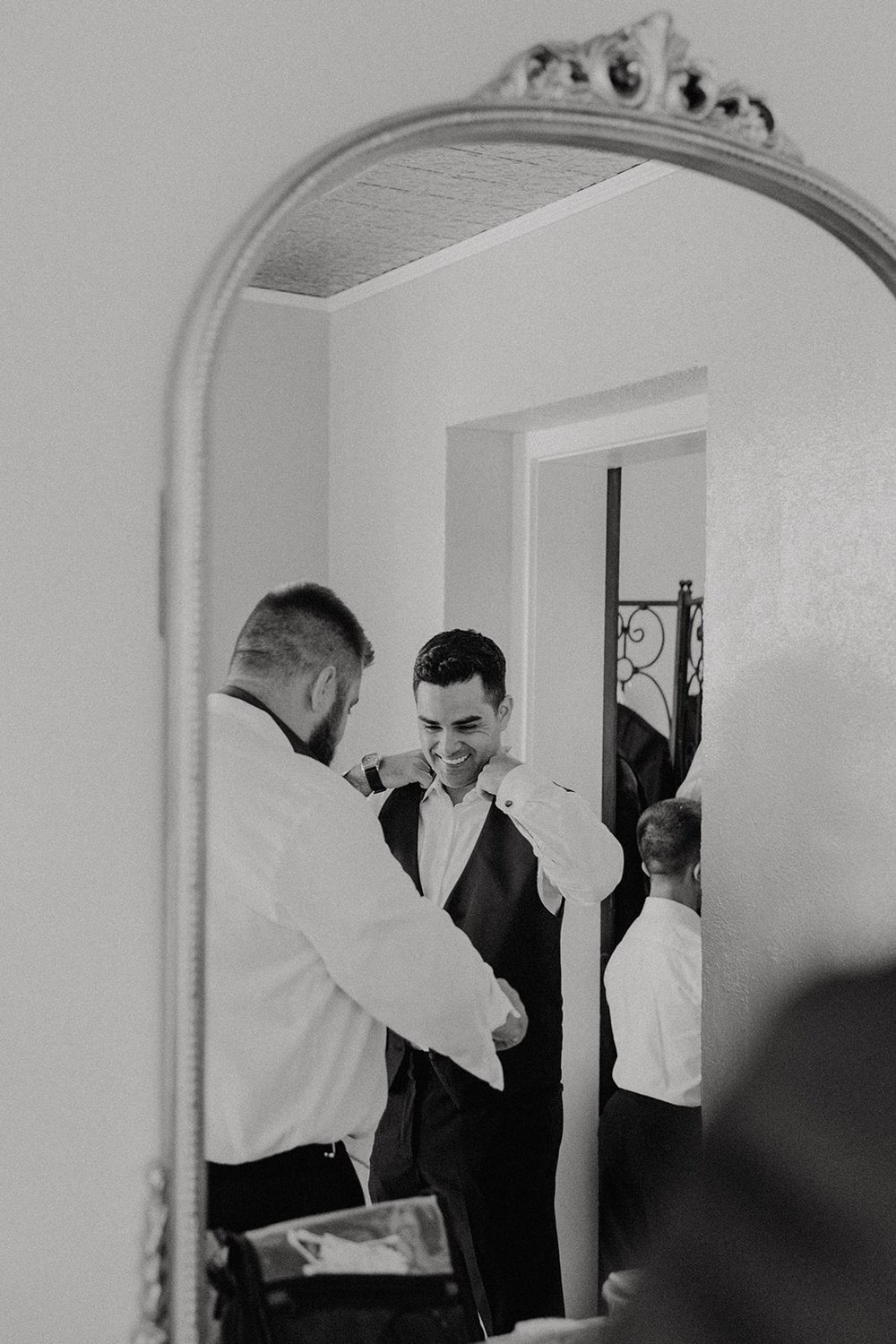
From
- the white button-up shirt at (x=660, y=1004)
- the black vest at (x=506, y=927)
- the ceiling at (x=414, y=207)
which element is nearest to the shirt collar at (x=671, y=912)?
the white button-up shirt at (x=660, y=1004)

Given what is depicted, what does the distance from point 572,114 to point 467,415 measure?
24 cm

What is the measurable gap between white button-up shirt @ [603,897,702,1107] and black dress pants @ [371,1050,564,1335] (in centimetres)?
11

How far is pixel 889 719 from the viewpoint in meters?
1.28

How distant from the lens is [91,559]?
0.95m

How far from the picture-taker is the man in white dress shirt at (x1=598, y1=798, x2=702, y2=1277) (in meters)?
1.17

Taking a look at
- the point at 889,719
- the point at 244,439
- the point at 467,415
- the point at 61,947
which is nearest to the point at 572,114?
the point at 467,415

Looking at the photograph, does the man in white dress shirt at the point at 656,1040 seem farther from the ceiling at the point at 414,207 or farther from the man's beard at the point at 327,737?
the ceiling at the point at 414,207

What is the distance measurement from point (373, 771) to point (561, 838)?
207 millimetres

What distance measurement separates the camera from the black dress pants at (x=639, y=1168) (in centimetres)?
115

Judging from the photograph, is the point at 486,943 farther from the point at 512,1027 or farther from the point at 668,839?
the point at 668,839

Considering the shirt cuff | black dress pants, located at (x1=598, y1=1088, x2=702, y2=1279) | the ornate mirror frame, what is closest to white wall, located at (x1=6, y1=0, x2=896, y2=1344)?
the ornate mirror frame

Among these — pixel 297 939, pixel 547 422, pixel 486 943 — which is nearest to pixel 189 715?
pixel 297 939

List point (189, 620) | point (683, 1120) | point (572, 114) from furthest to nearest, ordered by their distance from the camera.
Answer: point (683, 1120) < point (572, 114) < point (189, 620)

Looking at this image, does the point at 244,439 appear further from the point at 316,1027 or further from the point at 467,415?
the point at 316,1027
